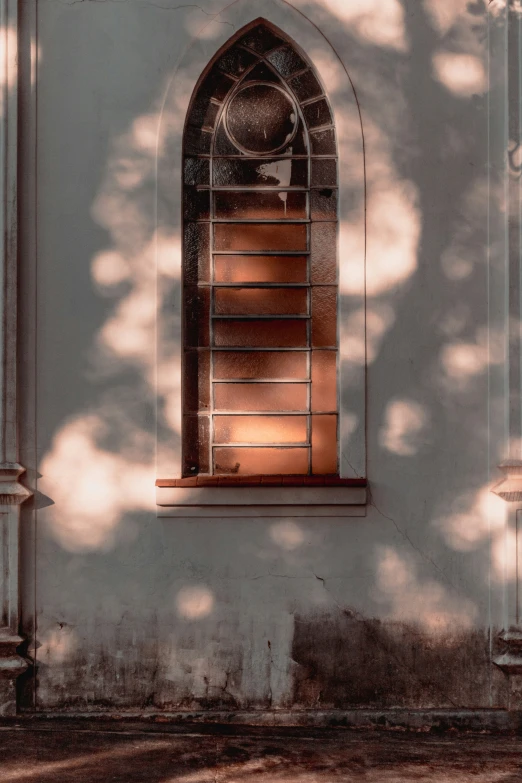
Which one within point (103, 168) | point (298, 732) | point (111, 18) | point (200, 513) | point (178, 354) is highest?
point (111, 18)

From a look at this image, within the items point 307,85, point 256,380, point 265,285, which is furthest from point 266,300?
point 307,85

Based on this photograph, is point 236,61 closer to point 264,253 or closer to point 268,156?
point 268,156

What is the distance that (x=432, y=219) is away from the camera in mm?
5664

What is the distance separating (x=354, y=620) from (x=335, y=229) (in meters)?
2.54

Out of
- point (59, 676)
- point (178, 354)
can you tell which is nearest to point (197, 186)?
point (178, 354)

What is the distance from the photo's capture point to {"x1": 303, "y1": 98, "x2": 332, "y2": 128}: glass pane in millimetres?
5727

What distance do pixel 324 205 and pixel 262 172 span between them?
0.47 meters

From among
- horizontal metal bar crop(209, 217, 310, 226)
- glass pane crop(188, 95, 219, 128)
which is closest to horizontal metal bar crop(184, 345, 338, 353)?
horizontal metal bar crop(209, 217, 310, 226)

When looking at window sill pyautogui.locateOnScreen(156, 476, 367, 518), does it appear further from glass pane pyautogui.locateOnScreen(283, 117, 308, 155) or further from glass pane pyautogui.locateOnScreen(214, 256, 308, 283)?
glass pane pyautogui.locateOnScreen(283, 117, 308, 155)

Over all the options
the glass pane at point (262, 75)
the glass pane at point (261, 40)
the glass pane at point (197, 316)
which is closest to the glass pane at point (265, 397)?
the glass pane at point (197, 316)

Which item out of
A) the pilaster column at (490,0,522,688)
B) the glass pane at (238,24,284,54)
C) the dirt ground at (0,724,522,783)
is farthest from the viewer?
the glass pane at (238,24,284,54)

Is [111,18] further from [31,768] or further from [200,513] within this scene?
[31,768]

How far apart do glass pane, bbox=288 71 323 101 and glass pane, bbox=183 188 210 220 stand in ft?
2.95

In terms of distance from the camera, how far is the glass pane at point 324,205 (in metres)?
5.75
